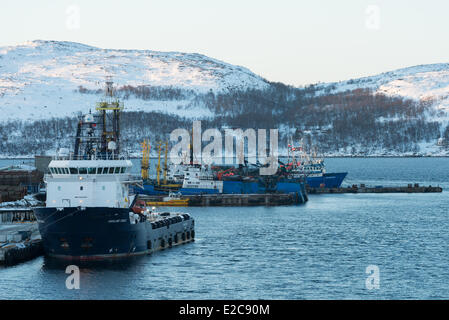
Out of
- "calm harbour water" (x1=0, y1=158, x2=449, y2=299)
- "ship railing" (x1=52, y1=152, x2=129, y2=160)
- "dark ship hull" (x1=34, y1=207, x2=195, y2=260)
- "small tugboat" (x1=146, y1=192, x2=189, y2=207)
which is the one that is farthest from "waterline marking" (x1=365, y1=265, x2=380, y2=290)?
"small tugboat" (x1=146, y1=192, x2=189, y2=207)

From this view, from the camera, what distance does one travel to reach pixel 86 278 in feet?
189

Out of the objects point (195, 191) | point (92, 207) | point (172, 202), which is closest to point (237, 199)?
point (195, 191)

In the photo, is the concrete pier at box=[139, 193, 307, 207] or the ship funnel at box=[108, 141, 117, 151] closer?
the ship funnel at box=[108, 141, 117, 151]

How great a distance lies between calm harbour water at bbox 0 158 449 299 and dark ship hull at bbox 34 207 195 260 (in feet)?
3.63

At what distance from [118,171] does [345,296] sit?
A: 72.6 ft

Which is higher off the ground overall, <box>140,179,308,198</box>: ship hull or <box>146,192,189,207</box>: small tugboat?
<box>140,179,308,198</box>: ship hull

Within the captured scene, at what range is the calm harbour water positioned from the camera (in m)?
54.7

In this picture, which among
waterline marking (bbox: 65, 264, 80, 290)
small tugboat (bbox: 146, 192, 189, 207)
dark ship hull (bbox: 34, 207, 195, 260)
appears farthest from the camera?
small tugboat (bbox: 146, 192, 189, 207)

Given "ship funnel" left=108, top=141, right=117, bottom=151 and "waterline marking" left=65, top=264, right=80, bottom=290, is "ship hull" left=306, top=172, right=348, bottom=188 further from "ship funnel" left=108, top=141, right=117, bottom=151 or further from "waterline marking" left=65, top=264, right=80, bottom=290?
"waterline marking" left=65, top=264, right=80, bottom=290

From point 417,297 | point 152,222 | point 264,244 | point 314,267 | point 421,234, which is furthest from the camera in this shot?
point 421,234

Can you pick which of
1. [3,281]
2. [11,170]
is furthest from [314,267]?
[11,170]

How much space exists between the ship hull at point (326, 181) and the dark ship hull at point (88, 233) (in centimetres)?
10253

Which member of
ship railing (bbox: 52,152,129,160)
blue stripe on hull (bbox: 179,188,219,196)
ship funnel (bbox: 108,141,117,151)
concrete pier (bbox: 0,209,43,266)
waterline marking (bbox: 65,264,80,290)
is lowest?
waterline marking (bbox: 65,264,80,290)

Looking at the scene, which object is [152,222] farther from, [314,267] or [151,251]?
[314,267]
